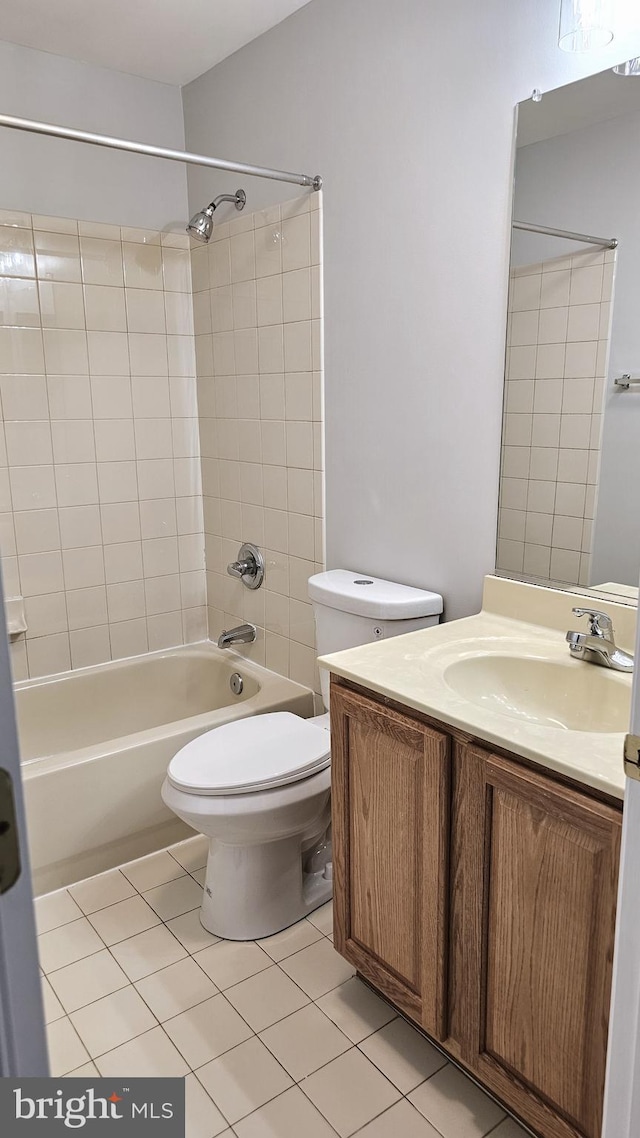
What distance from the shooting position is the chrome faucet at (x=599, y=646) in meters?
1.52

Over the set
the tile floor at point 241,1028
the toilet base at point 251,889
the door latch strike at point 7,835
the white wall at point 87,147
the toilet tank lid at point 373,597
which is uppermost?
the white wall at point 87,147

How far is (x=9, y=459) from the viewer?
2602 millimetres

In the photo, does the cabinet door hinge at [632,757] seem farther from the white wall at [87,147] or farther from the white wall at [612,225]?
the white wall at [87,147]

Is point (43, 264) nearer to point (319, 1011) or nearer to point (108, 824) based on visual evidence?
point (108, 824)

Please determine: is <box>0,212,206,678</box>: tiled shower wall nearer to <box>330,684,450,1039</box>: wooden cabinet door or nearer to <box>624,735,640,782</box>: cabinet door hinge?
<box>330,684,450,1039</box>: wooden cabinet door

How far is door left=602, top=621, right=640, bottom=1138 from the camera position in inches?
37.5

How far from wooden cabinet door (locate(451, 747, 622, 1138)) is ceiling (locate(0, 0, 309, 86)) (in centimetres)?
215

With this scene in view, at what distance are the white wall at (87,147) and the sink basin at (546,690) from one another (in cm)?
207

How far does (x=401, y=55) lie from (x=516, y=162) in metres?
0.49

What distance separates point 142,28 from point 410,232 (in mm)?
1111

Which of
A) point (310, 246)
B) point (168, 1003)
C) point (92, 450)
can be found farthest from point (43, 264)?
point (168, 1003)

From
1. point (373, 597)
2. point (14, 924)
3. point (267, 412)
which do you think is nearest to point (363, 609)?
point (373, 597)

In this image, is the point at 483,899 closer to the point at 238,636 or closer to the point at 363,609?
the point at 363,609

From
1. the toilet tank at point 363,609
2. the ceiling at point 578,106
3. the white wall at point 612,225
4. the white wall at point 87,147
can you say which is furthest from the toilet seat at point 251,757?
the white wall at point 87,147
